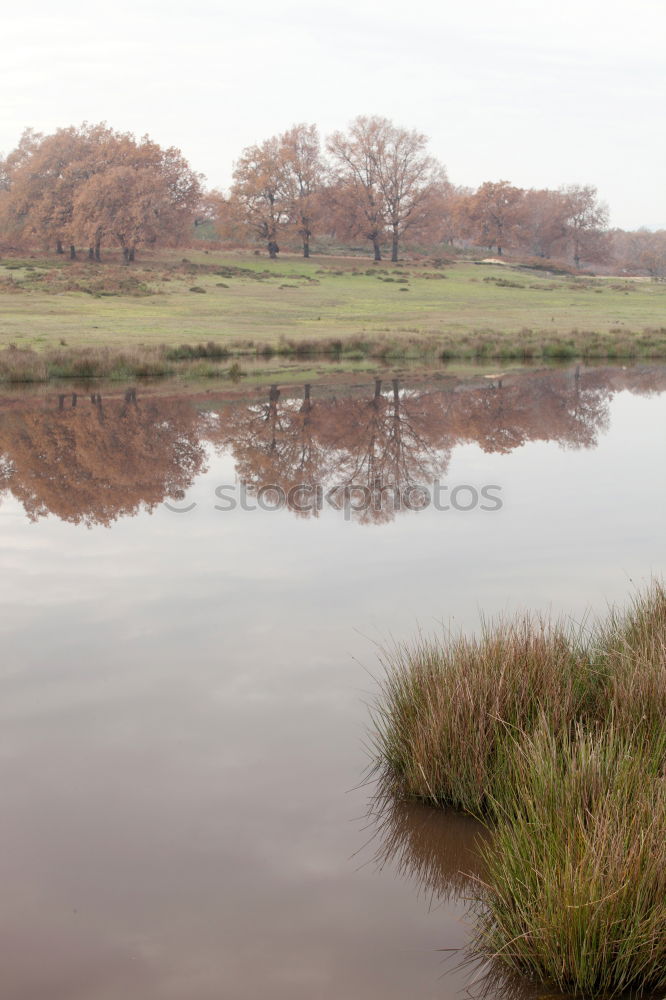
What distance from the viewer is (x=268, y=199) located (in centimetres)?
6975

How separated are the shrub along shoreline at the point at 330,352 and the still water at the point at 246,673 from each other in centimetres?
954

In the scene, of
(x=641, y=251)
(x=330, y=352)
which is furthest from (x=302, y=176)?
(x=641, y=251)

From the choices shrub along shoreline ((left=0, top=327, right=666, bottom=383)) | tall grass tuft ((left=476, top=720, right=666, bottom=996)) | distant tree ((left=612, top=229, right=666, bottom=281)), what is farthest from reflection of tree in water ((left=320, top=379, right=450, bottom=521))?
distant tree ((left=612, top=229, right=666, bottom=281))

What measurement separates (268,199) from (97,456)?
2273 inches

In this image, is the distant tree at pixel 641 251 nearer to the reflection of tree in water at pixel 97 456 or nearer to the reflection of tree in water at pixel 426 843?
the reflection of tree in water at pixel 97 456

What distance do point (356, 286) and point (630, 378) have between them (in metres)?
31.5

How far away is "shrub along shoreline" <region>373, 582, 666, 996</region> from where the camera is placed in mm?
3547

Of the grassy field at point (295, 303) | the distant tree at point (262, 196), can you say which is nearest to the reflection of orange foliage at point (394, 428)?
the grassy field at point (295, 303)

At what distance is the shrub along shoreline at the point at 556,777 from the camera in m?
3.55

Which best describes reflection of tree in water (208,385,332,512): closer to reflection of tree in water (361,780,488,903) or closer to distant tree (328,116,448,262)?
reflection of tree in water (361,780,488,903)

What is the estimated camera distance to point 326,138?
75.8m

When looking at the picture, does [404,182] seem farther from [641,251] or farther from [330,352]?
[641,251]

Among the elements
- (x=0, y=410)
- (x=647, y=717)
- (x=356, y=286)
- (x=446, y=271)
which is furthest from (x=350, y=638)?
(x=446, y=271)

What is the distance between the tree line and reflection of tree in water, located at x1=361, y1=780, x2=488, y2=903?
5682 cm
